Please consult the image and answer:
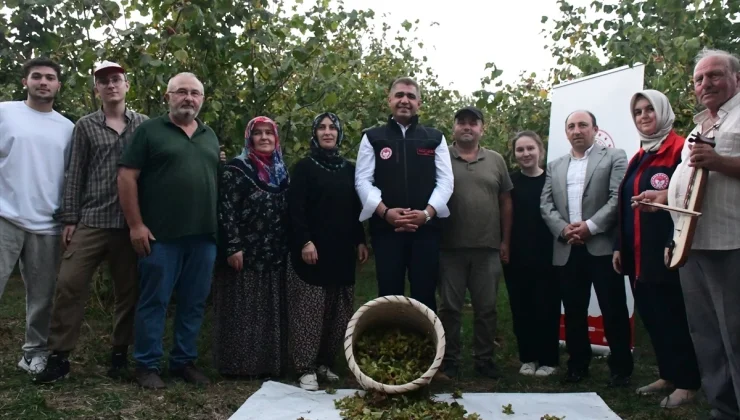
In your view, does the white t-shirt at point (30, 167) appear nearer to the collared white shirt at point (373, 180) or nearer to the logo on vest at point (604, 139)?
the collared white shirt at point (373, 180)

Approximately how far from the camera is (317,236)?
4387mm

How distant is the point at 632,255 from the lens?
13.7ft

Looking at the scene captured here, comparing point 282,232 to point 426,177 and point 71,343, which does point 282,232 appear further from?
point 71,343

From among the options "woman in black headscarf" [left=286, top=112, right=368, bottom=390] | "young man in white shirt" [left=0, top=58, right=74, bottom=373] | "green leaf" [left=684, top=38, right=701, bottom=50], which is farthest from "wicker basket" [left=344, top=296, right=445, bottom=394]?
"green leaf" [left=684, top=38, right=701, bottom=50]

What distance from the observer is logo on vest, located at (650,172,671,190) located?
156 inches

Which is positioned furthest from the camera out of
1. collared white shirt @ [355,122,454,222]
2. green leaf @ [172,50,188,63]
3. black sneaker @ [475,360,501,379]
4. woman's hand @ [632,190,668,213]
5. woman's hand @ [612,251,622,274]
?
green leaf @ [172,50,188,63]

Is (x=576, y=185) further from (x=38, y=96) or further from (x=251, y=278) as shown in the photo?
(x=38, y=96)

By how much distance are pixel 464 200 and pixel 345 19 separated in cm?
204

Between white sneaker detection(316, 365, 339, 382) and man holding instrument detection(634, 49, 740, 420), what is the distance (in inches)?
85.0

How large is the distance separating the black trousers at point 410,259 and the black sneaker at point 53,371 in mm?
1990

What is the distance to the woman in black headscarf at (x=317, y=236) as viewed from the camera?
4.36 meters

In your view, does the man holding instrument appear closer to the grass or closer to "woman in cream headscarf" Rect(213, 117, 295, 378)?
the grass

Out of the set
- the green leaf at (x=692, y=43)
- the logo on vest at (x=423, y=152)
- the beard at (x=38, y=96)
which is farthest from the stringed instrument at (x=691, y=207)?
the beard at (x=38, y=96)

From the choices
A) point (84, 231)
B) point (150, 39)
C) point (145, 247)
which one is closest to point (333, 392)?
point (145, 247)
